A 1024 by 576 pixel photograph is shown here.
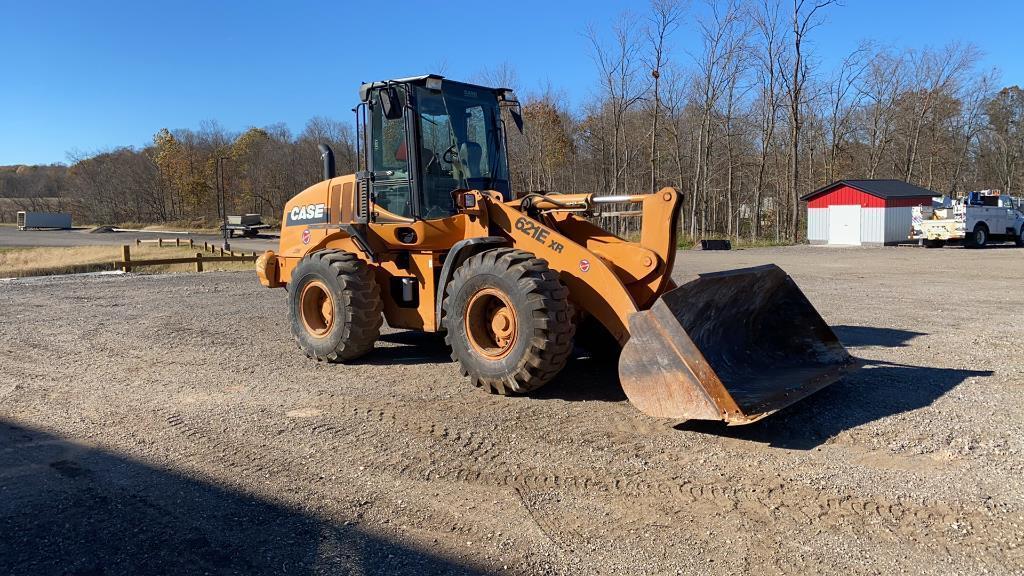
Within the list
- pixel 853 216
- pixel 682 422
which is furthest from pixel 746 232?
pixel 682 422

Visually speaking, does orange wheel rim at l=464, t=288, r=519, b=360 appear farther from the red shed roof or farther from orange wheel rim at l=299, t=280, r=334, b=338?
the red shed roof

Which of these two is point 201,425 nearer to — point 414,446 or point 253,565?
point 414,446

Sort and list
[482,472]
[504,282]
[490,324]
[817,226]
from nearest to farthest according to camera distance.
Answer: [482,472] < [504,282] < [490,324] < [817,226]

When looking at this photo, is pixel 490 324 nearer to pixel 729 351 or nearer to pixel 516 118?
pixel 729 351

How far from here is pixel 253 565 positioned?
333 centimetres

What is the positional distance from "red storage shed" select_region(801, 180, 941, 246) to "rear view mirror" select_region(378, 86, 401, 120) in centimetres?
2832

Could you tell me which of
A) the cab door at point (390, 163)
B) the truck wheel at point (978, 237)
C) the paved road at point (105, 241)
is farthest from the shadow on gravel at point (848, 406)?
the paved road at point (105, 241)

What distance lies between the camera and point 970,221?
27203 mm

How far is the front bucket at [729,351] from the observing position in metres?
4.74

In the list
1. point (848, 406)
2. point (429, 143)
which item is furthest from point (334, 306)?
point (848, 406)

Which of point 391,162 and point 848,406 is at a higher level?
point 391,162

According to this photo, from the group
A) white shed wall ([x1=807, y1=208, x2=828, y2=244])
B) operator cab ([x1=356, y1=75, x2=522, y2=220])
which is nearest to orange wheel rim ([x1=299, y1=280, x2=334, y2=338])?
operator cab ([x1=356, y1=75, x2=522, y2=220])

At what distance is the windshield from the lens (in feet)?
23.5

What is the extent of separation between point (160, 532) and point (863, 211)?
32150mm
